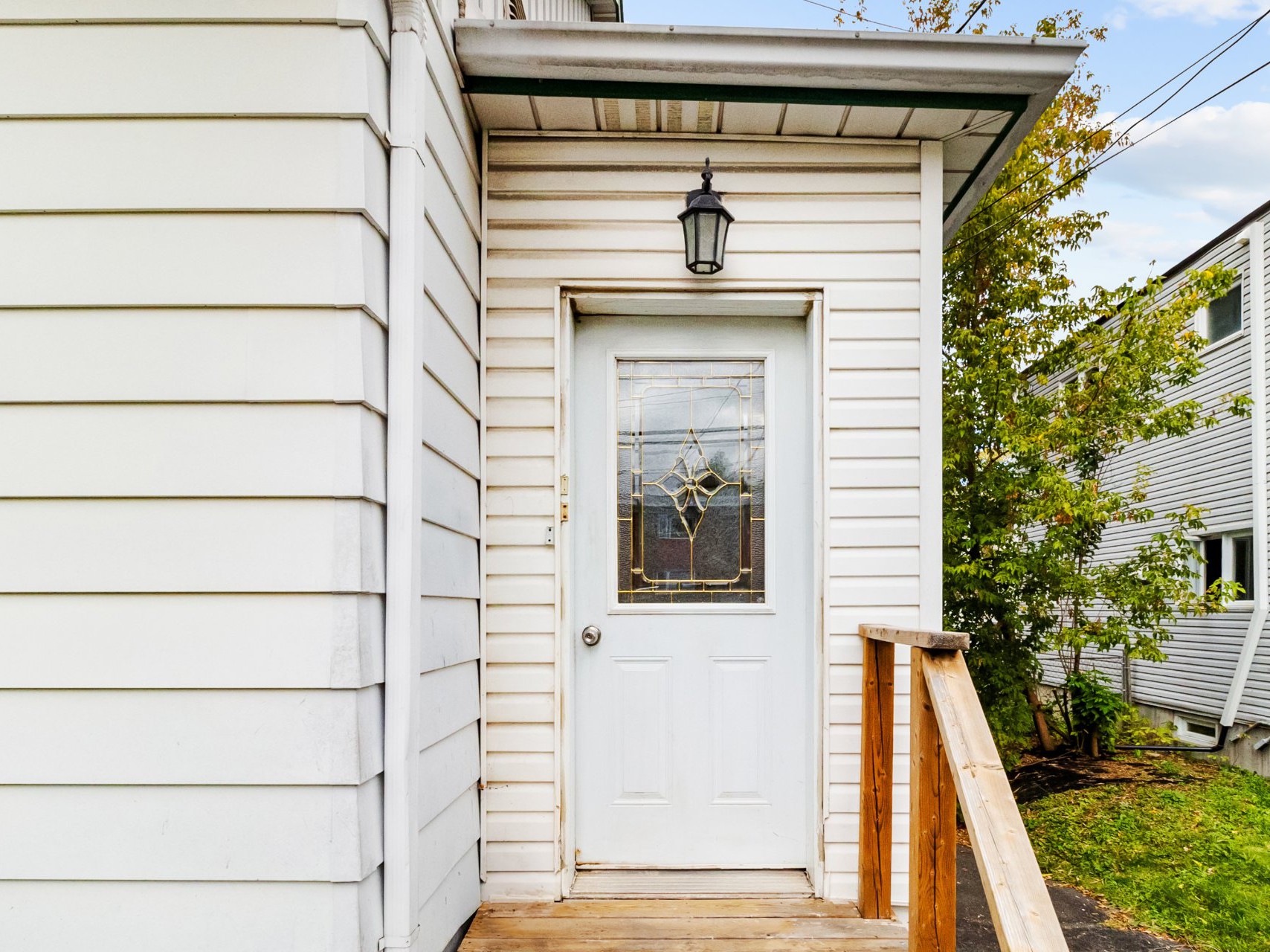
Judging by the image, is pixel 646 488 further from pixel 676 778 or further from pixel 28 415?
pixel 28 415

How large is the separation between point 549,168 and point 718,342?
0.80 m

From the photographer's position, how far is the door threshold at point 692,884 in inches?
97.7

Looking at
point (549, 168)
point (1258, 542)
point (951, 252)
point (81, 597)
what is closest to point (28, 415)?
point (81, 597)

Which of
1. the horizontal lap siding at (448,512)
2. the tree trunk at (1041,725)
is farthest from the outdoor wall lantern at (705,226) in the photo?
the tree trunk at (1041,725)

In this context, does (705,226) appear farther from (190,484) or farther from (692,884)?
(692,884)

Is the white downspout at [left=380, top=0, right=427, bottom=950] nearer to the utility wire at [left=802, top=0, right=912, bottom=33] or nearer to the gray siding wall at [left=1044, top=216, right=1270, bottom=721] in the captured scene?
the utility wire at [left=802, top=0, right=912, bottom=33]

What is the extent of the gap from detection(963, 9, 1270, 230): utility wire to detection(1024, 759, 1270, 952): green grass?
11.2ft

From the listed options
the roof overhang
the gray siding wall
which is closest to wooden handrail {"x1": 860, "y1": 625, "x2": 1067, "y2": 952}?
the roof overhang

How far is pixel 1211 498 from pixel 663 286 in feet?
22.7

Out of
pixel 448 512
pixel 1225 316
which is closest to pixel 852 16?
pixel 1225 316

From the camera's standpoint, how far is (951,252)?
17.3 feet

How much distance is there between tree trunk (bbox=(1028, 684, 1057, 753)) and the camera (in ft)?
17.9

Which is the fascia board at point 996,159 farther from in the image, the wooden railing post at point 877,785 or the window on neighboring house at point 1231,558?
the window on neighboring house at point 1231,558

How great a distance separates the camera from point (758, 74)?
90.8 inches
